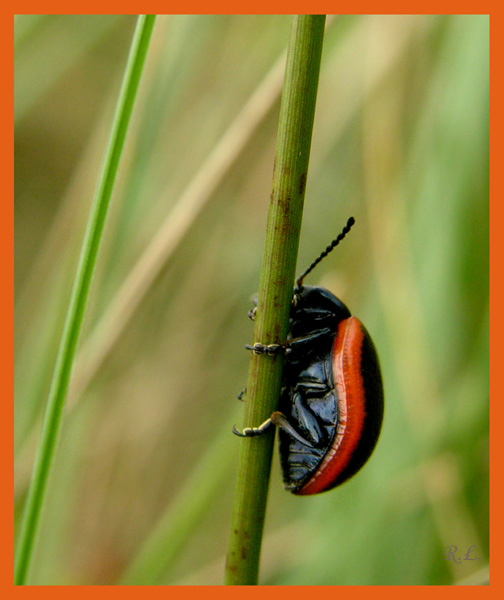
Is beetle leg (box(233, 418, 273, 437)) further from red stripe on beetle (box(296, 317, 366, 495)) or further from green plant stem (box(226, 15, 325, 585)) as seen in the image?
red stripe on beetle (box(296, 317, 366, 495))

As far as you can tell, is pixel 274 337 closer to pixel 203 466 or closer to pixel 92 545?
pixel 203 466

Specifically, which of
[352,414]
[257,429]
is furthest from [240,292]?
[257,429]

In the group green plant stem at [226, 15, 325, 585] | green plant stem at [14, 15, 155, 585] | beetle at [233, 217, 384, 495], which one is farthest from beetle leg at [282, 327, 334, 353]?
green plant stem at [14, 15, 155, 585]

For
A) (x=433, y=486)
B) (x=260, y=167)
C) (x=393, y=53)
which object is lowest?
(x=433, y=486)

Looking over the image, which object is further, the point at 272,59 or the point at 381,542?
the point at 272,59

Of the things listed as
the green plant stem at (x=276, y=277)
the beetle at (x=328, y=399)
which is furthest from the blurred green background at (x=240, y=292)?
the green plant stem at (x=276, y=277)

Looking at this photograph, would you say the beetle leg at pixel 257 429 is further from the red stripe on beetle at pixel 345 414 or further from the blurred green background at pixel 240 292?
the blurred green background at pixel 240 292

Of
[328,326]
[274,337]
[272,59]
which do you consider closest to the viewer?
[274,337]

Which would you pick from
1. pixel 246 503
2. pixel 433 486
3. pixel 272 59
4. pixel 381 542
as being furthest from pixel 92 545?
pixel 272 59
